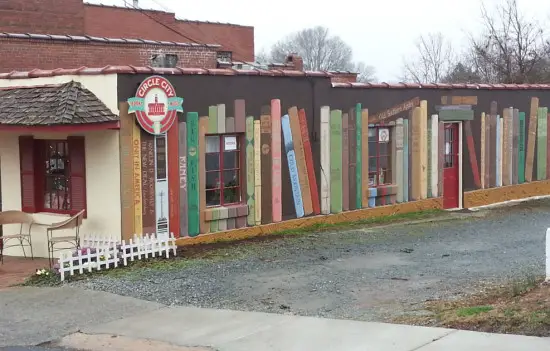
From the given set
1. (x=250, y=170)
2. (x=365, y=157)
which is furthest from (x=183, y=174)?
(x=365, y=157)

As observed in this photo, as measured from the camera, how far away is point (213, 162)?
14.7 meters

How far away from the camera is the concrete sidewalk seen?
6.91m

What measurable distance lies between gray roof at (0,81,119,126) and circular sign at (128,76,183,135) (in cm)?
50

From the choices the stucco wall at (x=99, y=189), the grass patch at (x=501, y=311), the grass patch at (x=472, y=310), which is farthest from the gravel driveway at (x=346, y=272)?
the stucco wall at (x=99, y=189)

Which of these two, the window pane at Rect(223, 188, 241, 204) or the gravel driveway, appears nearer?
the gravel driveway

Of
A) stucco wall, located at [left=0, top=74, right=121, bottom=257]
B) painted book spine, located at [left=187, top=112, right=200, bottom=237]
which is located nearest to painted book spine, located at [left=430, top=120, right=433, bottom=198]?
painted book spine, located at [left=187, top=112, right=200, bottom=237]

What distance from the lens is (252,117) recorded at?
602 inches

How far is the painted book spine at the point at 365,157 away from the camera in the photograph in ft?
58.7

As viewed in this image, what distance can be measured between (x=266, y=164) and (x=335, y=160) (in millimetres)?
2244

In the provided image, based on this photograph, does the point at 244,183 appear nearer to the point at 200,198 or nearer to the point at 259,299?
the point at 200,198

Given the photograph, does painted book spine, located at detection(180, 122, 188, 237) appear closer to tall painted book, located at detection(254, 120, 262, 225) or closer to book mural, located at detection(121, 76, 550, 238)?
book mural, located at detection(121, 76, 550, 238)

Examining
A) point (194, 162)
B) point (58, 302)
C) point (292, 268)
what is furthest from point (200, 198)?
point (58, 302)

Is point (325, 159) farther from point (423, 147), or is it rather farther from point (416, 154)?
point (423, 147)

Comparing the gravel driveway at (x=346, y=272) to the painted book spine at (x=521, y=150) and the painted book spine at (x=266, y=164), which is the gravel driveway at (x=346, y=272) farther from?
the painted book spine at (x=521, y=150)
